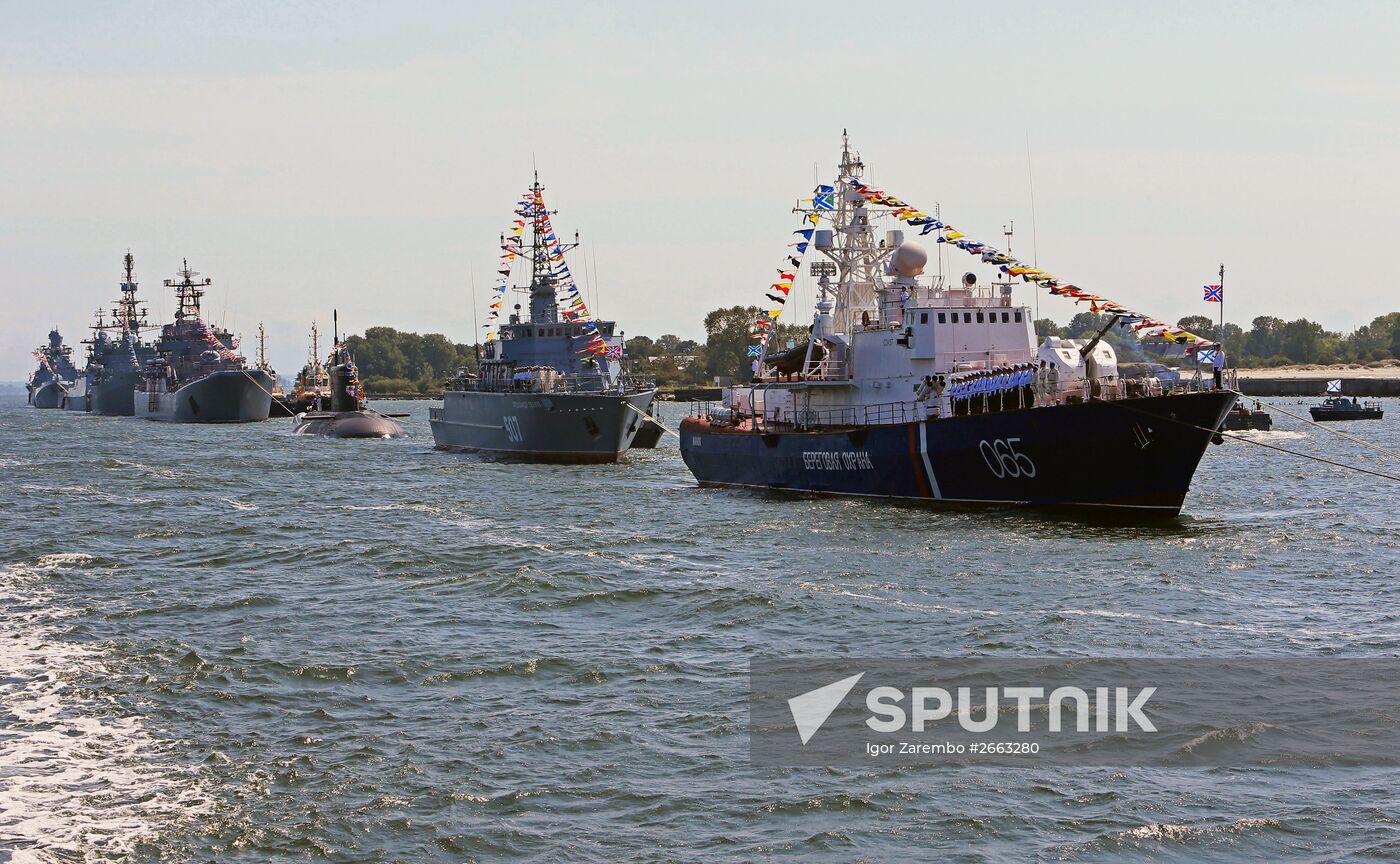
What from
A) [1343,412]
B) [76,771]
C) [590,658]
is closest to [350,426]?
[1343,412]

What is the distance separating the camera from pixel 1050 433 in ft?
122

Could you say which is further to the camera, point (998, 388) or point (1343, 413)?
point (1343, 413)

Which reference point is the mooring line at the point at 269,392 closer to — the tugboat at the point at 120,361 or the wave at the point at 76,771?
the tugboat at the point at 120,361

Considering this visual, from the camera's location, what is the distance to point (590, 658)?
21438 millimetres

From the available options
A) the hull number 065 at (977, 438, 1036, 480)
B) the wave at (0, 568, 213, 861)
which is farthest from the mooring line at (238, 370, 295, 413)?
the wave at (0, 568, 213, 861)

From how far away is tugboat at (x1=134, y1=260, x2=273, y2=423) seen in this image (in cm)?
12631

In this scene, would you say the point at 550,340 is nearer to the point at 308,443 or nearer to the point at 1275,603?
the point at 308,443

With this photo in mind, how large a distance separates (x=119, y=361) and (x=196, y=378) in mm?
33017

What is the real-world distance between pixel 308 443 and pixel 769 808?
8447cm

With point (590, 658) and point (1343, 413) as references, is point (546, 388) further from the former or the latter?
point (1343, 413)

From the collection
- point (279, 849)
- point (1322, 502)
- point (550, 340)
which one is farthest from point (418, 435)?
point (279, 849)

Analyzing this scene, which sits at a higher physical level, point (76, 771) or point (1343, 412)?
point (1343, 412)

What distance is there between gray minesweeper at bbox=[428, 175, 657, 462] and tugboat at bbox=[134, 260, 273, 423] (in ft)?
151

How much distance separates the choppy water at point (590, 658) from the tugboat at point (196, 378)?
3286 inches
